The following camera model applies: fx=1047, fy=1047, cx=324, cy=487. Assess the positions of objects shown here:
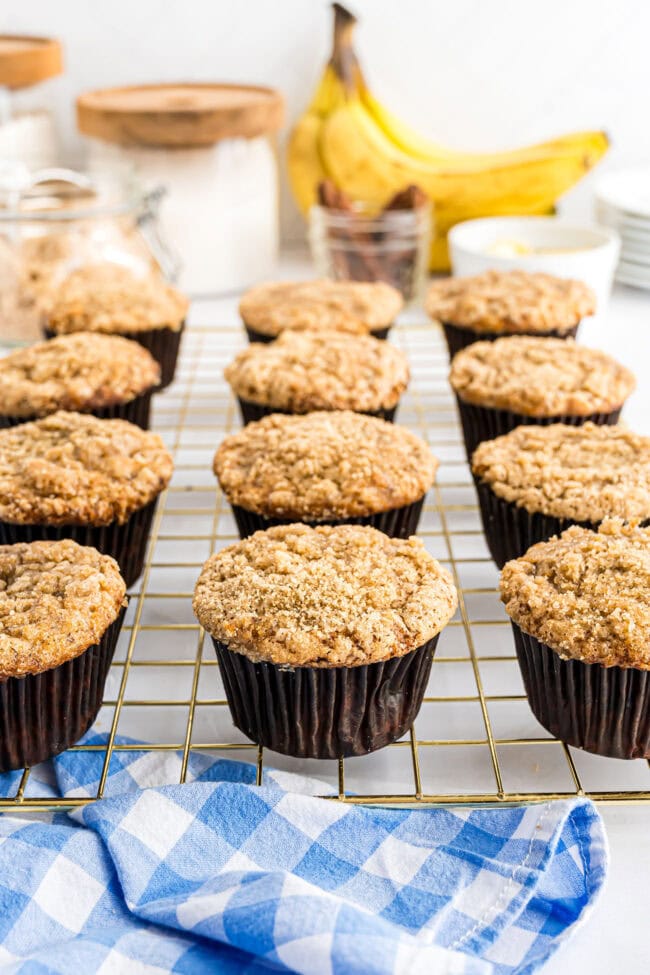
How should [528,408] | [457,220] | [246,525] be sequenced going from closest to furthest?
1. [246,525]
2. [528,408]
3. [457,220]

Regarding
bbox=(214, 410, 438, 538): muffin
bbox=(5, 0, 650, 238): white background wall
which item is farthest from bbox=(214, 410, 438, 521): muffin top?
bbox=(5, 0, 650, 238): white background wall

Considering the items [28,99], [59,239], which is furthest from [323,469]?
[28,99]

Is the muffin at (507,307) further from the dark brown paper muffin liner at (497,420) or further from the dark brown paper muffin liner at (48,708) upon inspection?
the dark brown paper muffin liner at (48,708)

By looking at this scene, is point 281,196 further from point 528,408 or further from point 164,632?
point 164,632

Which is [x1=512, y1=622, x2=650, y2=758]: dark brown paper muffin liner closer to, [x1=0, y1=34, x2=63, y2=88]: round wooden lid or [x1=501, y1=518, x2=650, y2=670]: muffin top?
[x1=501, y1=518, x2=650, y2=670]: muffin top

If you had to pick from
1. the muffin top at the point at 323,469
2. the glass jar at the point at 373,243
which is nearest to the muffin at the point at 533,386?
the muffin top at the point at 323,469

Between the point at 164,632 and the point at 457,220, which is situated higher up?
the point at 457,220

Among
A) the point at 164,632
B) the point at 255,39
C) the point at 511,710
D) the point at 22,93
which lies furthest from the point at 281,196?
the point at 511,710
